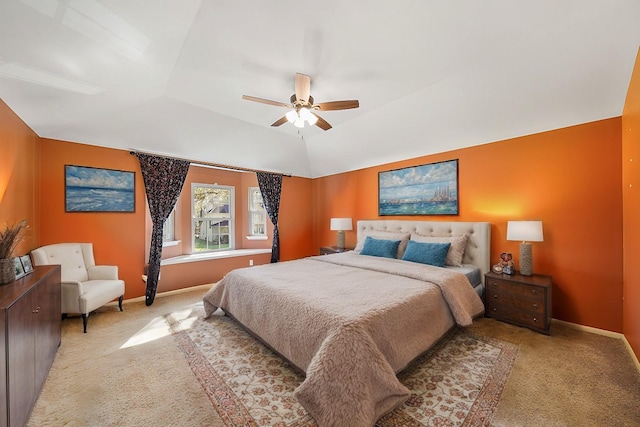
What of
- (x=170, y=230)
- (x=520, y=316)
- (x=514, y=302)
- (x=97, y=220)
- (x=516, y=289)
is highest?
(x=97, y=220)

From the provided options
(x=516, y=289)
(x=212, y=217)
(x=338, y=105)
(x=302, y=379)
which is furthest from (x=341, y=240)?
(x=302, y=379)

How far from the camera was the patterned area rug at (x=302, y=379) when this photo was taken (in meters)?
1.61

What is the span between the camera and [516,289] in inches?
110

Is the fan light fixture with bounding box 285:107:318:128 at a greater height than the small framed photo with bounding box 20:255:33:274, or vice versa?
the fan light fixture with bounding box 285:107:318:128

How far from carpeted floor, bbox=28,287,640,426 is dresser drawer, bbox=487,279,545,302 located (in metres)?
0.41

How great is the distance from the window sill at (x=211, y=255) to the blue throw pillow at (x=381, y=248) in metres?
2.40

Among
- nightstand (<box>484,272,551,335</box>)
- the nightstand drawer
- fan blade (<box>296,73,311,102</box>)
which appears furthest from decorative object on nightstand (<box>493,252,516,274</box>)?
fan blade (<box>296,73,311,102</box>)

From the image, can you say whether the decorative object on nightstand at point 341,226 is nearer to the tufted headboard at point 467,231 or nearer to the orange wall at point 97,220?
the tufted headboard at point 467,231

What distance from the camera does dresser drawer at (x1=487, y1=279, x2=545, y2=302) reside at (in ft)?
8.66

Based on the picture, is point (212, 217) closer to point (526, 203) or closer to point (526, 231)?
point (526, 231)

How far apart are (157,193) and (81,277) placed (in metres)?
1.46

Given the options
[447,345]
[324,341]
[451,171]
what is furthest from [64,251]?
[451,171]

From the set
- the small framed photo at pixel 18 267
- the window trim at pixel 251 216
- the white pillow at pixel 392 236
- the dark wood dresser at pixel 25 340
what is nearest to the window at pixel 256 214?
the window trim at pixel 251 216

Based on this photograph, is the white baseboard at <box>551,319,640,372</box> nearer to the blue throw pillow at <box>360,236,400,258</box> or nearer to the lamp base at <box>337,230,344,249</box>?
the blue throw pillow at <box>360,236,400,258</box>
